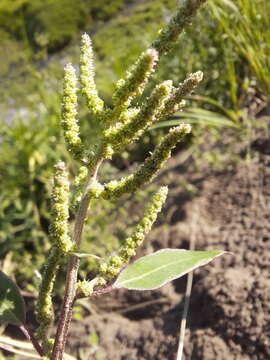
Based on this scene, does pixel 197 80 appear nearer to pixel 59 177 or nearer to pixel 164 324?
pixel 59 177

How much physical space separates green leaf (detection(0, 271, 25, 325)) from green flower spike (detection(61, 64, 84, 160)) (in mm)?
422

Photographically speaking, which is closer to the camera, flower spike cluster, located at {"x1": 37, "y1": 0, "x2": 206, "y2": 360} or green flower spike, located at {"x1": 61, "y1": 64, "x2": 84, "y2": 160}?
flower spike cluster, located at {"x1": 37, "y1": 0, "x2": 206, "y2": 360}

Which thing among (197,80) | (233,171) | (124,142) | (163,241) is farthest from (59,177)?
(233,171)

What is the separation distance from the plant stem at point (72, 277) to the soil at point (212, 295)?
0.45 meters

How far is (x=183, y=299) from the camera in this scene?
156 centimetres

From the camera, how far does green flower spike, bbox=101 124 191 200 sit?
77 cm

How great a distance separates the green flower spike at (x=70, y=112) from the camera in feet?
2.74

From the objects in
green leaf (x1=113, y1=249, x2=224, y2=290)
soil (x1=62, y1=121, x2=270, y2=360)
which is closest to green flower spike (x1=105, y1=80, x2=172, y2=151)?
green leaf (x1=113, y1=249, x2=224, y2=290)

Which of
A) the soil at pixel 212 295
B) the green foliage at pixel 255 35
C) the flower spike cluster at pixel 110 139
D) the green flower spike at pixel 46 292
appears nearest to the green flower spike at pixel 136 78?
the flower spike cluster at pixel 110 139

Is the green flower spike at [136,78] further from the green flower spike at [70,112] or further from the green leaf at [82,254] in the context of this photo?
the green leaf at [82,254]

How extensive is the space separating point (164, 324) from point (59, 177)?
92cm

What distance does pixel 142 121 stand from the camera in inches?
29.7

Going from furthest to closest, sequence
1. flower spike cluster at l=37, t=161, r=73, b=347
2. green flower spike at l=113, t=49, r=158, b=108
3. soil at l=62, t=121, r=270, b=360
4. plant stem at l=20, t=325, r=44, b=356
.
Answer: soil at l=62, t=121, r=270, b=360 → plant stem at l=20, t=325, r=44, b=356 → flower spike cluster at l=37, t=161, r=73, b=347 → green flower spike at l=113, t=49, r=158, b=108

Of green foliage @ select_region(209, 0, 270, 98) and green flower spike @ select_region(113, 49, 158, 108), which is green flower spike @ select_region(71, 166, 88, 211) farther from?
green foliage @ select_region(209, 0, 270, 98)
